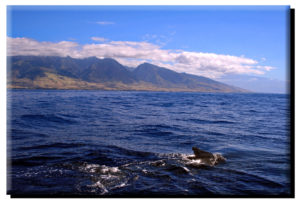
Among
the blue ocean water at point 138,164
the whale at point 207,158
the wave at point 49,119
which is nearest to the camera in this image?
the blue ocean water at point 138,164

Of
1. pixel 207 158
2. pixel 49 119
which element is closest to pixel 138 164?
pixel 207 158

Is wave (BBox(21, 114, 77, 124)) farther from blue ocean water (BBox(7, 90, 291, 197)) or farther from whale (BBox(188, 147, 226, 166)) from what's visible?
whale (BBox(188, 147, 226, 166))

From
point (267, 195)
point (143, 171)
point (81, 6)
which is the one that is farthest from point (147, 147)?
point (81, 6)

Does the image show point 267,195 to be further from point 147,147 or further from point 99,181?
point 147,147

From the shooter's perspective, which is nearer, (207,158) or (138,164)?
(138,164)

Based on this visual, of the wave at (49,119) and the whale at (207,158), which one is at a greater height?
the wave at (49,119)

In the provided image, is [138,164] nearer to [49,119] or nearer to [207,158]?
[207,158]

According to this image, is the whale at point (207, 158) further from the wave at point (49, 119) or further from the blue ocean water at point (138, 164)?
the wave at point (49, 119)

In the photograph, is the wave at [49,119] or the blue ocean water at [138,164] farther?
the wave at [49,119]

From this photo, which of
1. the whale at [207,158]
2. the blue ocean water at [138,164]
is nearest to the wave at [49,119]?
the blue ocean water at [138,164]

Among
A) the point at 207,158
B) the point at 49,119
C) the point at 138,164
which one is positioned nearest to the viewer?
the point at 138,164

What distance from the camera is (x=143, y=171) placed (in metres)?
7.36

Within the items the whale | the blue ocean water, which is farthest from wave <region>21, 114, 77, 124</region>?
the whale

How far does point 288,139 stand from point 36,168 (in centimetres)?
807
